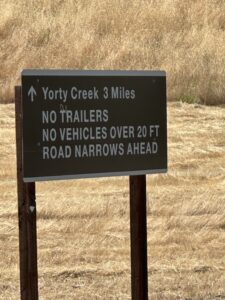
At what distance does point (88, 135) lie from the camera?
480 cm

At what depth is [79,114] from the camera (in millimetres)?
4785

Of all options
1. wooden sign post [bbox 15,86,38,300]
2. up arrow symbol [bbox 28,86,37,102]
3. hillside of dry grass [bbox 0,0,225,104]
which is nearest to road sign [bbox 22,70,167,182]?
up arrow symbol [bbox 28,86,37,102]

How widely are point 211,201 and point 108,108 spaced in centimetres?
470

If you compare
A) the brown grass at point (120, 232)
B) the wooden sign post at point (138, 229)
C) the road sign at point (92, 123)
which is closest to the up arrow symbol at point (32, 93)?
the road sign at point (92, 123)

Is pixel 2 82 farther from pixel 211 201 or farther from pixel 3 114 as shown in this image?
pixel 211 201

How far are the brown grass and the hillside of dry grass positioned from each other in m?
2.80

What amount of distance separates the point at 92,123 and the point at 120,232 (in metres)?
3.88

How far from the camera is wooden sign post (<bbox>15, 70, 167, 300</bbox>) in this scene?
467cm

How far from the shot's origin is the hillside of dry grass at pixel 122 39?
14.7 metres

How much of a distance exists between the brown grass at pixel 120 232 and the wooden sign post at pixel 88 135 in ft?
5.69

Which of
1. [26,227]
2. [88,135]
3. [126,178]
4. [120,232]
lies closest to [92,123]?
[88,135]

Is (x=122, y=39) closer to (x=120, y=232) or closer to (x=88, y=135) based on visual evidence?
(x=120, y=232)

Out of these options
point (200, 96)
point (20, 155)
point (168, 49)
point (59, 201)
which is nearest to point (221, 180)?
point (59, 201)

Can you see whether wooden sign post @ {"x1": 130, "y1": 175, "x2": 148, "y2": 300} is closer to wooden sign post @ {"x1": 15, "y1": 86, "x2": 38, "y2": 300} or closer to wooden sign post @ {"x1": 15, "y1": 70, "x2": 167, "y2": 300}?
wooden sign post @ {"x1": 15, "y1": 70, "x2": 167, "y2": 300}
